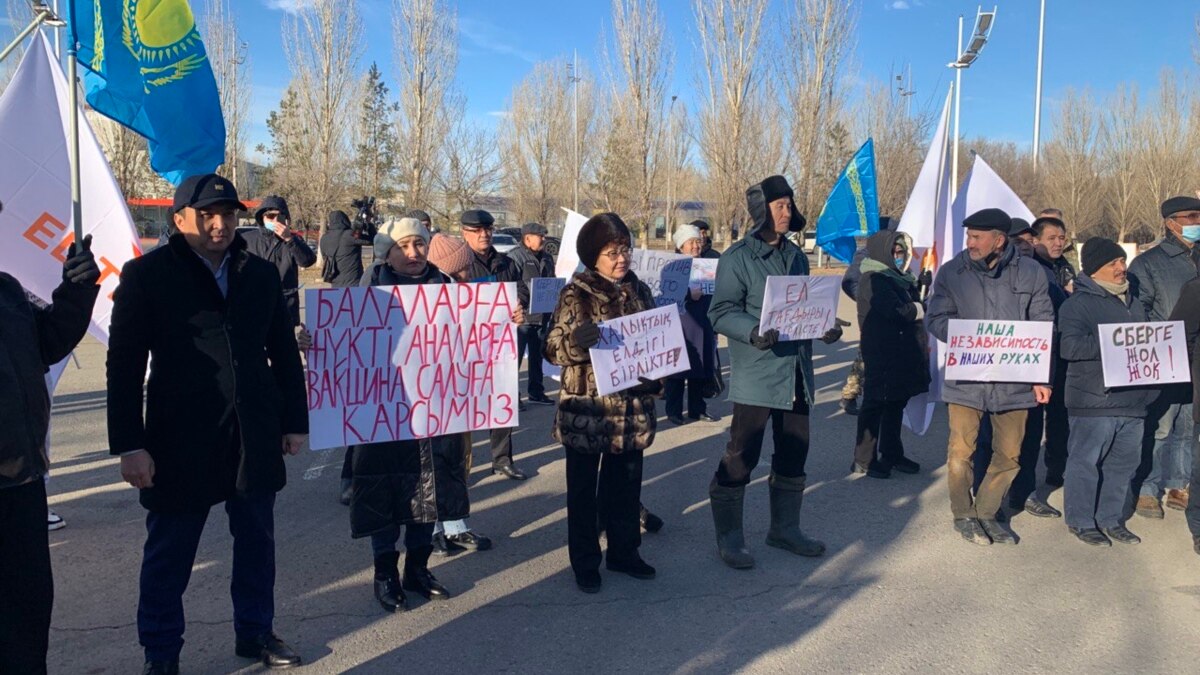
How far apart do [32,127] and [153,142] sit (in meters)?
0.63

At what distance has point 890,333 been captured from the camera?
639 centimetres

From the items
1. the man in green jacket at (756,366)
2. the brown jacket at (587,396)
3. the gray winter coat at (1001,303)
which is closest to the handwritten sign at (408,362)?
the brown jacket at (587,396)

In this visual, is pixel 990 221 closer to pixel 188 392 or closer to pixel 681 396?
pixel 681 396

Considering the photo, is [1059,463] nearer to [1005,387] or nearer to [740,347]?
[1005,387]

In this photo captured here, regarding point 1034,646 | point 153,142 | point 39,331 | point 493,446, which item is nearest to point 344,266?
point 493,446

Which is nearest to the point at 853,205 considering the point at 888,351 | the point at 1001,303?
the point at 888,351

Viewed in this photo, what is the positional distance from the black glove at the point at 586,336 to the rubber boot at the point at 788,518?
160cm

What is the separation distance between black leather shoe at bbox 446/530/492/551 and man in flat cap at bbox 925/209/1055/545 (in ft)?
9.82

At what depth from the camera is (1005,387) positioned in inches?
195

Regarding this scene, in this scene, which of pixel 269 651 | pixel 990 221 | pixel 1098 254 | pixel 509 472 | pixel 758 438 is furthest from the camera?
pixel 509 472

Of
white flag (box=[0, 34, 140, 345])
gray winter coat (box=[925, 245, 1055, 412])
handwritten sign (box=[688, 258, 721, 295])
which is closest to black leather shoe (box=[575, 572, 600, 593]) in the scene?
gray winter coat (box=[925, 245, 1055, 412])

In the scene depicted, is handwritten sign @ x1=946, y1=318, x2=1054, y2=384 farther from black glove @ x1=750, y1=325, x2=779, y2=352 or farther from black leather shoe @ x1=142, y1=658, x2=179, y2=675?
black leather shoe @ x1=142, y1=658, x2=179, y2=675

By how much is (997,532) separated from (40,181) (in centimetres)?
600

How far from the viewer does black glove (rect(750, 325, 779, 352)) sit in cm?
432
